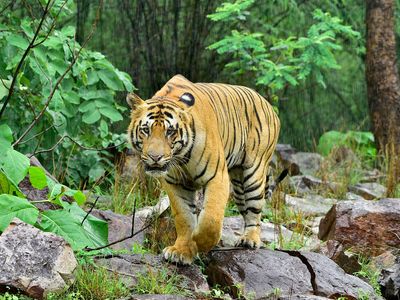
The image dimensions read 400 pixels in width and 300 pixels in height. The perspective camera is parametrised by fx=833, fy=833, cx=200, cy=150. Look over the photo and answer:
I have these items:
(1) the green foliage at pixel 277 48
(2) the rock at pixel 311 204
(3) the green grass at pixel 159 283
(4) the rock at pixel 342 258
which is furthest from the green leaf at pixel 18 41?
(1) the green foliage at pixel 277 48

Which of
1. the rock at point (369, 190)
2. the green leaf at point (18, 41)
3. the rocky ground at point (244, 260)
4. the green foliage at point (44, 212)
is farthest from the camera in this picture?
the rock at point (369, 190)

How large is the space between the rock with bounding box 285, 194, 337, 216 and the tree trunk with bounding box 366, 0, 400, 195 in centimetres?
261

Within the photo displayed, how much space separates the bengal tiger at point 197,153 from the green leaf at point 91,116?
4.62 ft

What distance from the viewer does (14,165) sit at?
15.9 feet

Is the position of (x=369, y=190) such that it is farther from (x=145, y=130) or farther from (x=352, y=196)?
(x=145, y=130)

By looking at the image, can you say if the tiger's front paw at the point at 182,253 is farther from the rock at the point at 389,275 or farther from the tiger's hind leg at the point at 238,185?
the rock at the point at 389,275

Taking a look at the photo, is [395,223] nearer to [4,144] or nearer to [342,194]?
[342,194]

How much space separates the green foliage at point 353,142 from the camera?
12.0 meters

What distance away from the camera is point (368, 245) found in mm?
6762

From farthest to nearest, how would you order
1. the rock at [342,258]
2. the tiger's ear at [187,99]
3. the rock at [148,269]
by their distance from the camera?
the rock at [342,258], the tiger's ear at [187,99], the rock at [148,269]

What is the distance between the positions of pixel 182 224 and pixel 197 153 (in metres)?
0.51

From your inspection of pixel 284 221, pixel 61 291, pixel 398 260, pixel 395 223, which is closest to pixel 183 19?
pixel 284 221

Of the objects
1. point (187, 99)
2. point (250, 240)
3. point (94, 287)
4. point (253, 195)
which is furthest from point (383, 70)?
point (94, 287)

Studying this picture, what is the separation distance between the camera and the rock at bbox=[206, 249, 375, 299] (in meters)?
5.34
